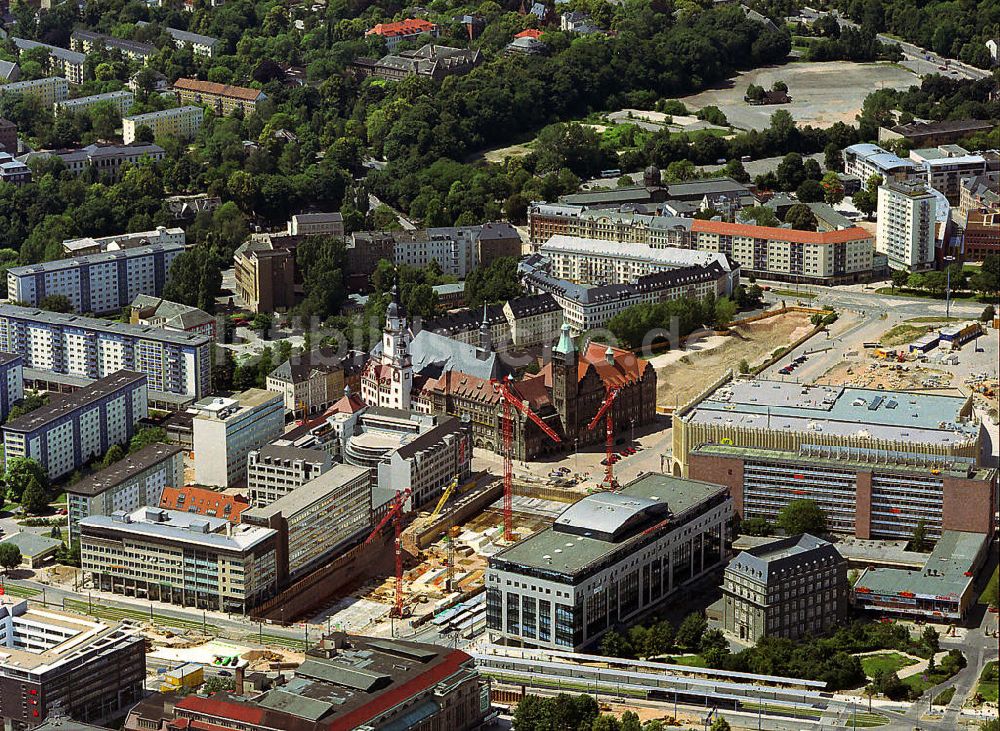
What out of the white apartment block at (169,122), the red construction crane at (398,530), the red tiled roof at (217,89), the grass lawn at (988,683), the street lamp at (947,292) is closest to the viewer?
the grass lawn at (988,683)

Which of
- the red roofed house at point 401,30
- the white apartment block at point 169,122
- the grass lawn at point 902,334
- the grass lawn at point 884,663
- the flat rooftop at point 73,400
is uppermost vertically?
the red roofed house at point 401,30

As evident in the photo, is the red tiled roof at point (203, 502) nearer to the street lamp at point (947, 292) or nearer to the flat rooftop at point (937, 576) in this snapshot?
the flat rooftop at point (937, 576)

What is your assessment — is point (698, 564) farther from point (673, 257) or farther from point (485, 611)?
point (673, 257)

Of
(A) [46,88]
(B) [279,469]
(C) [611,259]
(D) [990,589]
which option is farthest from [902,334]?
(A) [46,88]

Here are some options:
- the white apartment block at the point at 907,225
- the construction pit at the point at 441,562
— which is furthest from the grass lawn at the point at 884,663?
the white apartment block at the point at 907,225

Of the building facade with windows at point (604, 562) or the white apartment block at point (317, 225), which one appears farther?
the white apartment block at point (317, 225)

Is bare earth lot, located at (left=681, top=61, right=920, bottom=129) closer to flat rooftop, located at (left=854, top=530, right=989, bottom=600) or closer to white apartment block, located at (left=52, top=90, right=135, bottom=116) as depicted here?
white apartment block, located at (left=52, top=90, right=135, bottom=116)
